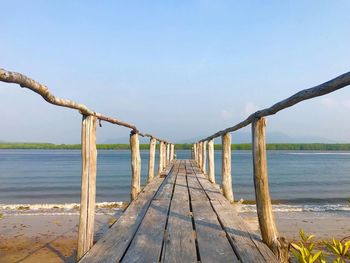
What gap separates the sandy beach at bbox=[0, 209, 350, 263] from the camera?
655cm

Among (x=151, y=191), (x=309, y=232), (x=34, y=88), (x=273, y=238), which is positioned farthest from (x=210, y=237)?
(x=309, y=232)

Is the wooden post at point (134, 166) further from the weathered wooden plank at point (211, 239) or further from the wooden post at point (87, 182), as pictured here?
the wooden post at point (87, 182)

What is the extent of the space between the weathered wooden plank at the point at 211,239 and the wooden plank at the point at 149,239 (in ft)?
1.15

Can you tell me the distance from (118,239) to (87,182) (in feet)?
1.92

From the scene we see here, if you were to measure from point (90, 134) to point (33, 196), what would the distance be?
15109 millimetres

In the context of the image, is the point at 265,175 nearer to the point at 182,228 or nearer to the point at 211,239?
the point at 211,239

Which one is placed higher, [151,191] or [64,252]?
[151,191]

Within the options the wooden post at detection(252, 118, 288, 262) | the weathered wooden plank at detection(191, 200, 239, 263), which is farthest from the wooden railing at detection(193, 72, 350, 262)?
the weathered wooden plank at detection(191, 200, 239, 263)

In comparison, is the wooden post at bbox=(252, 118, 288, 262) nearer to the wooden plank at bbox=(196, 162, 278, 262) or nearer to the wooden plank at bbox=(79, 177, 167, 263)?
the wooden plank at bbox=(196, 162, 278, 262)

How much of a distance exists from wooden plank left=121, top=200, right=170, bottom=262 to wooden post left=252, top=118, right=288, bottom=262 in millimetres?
909

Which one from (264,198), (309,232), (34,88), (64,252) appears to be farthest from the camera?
(309,232)

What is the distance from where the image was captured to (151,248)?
271cm

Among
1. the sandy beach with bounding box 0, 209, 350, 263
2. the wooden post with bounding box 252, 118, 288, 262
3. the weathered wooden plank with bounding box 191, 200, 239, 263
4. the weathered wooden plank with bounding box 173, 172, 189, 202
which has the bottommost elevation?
the sandy beach with bounding box 0, 209, 350, 263

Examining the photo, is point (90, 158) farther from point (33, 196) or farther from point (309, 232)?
point (33, 196)
